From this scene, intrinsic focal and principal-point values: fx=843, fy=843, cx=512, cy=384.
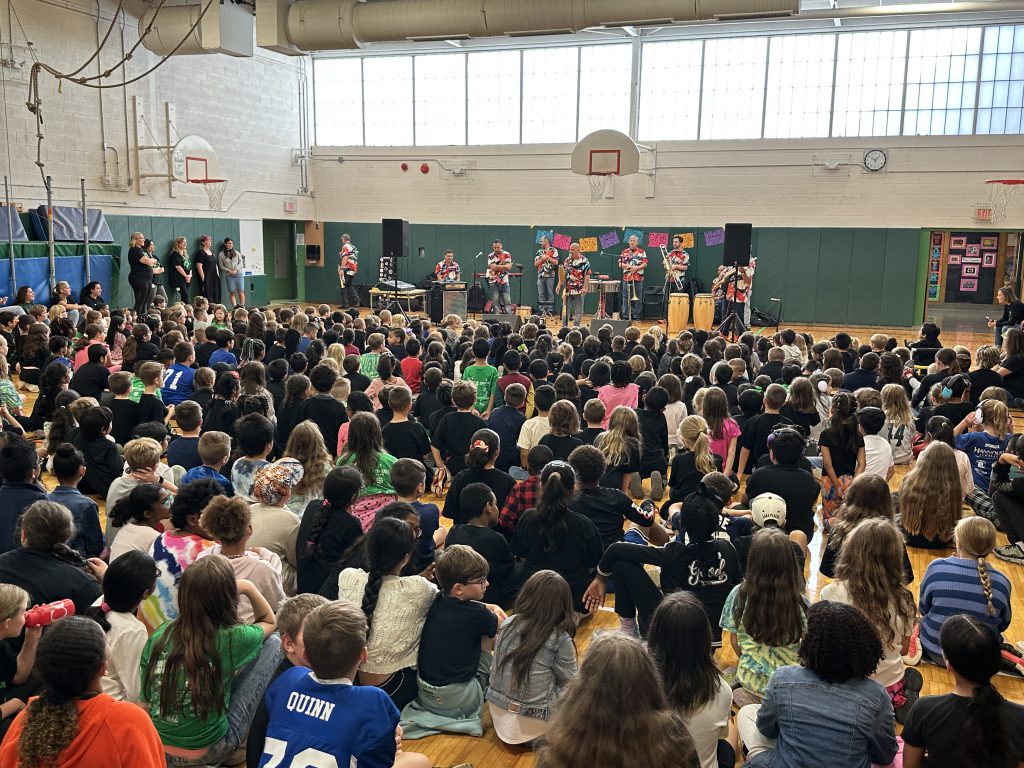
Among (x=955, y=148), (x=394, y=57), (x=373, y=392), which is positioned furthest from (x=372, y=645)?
(x=394, y=57)

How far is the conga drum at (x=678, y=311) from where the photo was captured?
1850cm

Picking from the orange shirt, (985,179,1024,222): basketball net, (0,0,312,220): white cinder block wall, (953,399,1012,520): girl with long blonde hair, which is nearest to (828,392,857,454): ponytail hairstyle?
(953,399,1012,520): girl with long blonde hair

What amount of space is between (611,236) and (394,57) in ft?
25.3

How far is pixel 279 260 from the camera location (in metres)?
23.8

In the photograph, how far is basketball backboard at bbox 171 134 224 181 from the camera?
60.3 ft

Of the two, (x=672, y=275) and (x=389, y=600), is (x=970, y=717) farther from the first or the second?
(x=672, y=275)

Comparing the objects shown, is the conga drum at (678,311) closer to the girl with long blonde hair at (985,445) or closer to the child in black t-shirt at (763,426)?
the girl with long blonde hair at (985,445)

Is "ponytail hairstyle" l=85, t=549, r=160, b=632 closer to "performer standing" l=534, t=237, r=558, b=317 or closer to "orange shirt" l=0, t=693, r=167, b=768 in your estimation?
A: "orange shirt" l=0, t=693, r=167, b=768

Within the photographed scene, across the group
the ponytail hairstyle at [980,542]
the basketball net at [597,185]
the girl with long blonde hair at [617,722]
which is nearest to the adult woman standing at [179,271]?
the basketball net at [597,185]

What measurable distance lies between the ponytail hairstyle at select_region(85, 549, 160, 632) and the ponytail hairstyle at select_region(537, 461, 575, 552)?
196 cm

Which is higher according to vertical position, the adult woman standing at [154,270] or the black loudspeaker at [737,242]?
the black loudspeaker at [737,242]

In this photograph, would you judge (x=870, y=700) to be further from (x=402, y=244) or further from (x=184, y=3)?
(x=184, y=3)

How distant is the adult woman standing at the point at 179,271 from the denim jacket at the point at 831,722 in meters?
17.6

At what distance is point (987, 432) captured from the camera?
6898mm
